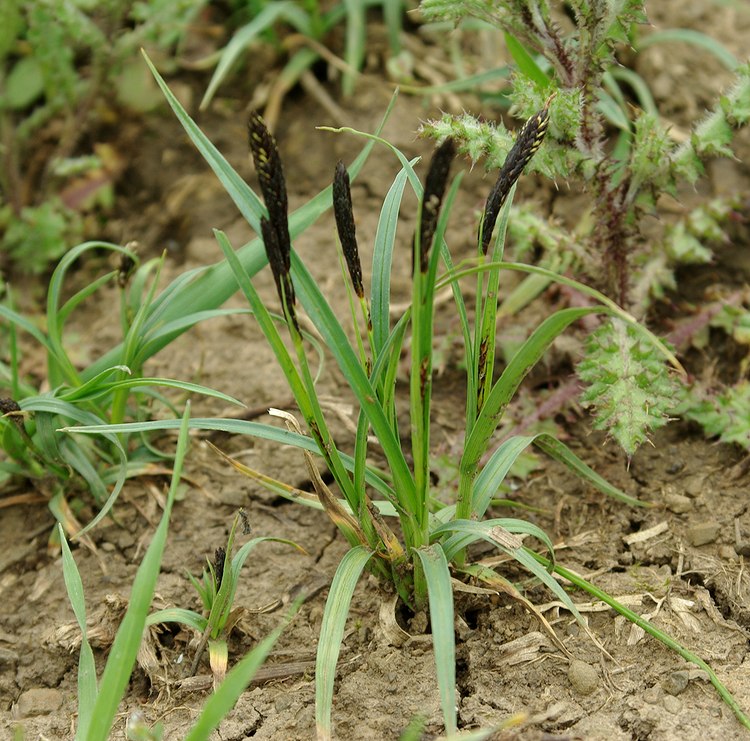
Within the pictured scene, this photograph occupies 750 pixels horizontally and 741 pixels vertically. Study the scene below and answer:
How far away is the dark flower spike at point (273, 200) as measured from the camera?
125 centimetres

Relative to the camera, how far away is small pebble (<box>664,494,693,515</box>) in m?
2.00

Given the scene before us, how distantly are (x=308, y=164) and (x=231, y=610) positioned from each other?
1761 millimetres

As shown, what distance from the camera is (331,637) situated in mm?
1487

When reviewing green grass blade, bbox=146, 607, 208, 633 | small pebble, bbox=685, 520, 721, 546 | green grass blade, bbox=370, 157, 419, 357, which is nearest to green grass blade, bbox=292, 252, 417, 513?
green grass blade, bbox=370, 157, 419, 357

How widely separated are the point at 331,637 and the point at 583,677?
499 mm

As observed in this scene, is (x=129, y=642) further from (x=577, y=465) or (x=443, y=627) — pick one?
(x=577, y=465)

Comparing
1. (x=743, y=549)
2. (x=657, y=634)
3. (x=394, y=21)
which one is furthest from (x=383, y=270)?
(x=394, y=21)

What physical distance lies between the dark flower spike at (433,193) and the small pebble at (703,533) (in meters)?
1.00

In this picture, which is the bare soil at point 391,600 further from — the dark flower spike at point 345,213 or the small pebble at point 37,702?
the dark flower spike at point 345,213

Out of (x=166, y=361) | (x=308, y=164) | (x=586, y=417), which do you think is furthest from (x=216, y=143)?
(x=586, y=417)

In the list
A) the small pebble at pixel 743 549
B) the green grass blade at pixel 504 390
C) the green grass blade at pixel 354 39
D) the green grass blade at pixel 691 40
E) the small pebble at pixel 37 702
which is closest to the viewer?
the green grass blade at pixel 504 390

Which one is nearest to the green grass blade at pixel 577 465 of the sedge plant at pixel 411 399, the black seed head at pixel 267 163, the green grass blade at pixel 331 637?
the sedge plant at pixel 411 399

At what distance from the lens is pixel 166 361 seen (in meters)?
2.56

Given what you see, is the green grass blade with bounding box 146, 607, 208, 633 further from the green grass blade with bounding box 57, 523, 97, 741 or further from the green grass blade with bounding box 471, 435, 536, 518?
the green grass blade with bounding box 471, 435, 536, 518
